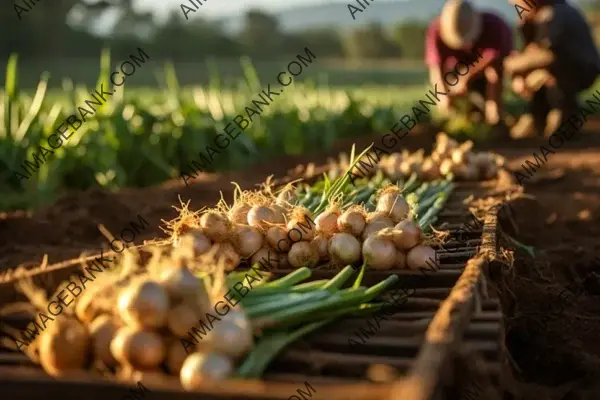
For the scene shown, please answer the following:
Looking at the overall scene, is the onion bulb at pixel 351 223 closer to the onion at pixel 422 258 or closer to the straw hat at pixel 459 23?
the onion at pixel 422 258

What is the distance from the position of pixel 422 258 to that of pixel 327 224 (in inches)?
18.3

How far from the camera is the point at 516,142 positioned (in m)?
11.4

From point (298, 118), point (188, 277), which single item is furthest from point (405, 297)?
point (298, 118)

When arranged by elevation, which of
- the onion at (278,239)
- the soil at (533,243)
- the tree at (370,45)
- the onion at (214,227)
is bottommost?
the tree at (370,45)

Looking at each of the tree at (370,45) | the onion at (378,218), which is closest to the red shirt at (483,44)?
the onion at (378,218)

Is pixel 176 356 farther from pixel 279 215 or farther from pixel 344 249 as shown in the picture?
pixel 279 215

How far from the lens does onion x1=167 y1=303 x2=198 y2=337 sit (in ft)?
7.62

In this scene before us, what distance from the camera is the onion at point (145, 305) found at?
2.29 metres

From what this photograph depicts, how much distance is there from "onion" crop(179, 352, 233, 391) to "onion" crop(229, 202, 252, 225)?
58.8 inches

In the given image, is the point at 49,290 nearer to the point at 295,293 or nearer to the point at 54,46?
the point at 295,293

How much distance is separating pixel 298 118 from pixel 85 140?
12.3ft

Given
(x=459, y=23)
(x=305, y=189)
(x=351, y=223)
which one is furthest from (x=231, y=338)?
(x=459, y=23)

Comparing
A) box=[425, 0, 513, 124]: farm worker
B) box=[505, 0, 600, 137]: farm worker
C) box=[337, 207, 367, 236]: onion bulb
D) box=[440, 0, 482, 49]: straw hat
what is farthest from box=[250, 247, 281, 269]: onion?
box=[505, 0, 600, 137]: farm worker

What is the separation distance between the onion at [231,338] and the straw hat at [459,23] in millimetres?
8398
